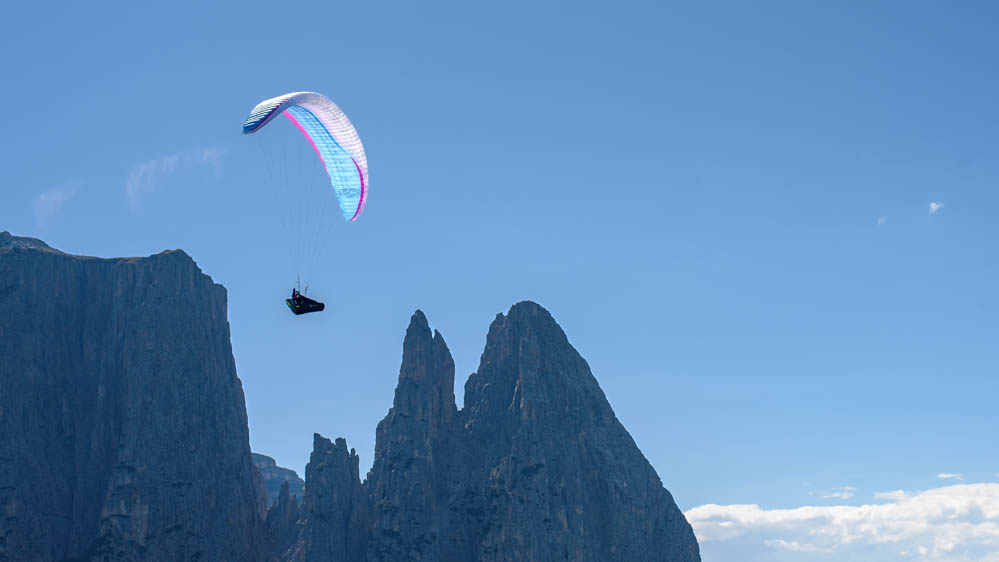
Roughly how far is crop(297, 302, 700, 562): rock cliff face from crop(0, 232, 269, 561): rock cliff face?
16710mm

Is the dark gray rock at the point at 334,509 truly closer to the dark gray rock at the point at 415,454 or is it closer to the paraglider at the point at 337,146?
the dark gray rock at the point at 415,454

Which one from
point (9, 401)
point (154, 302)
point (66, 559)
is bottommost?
point (66, 559)

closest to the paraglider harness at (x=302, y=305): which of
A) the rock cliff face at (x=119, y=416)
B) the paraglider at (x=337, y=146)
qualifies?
the paraglider at (x=337, y=146)

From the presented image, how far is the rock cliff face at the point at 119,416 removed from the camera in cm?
15012

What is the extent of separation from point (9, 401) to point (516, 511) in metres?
74.5

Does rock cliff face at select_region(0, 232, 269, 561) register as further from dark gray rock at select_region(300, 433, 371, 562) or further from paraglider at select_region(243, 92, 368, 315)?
paraglider at select_region(243, 92, 368, 315)

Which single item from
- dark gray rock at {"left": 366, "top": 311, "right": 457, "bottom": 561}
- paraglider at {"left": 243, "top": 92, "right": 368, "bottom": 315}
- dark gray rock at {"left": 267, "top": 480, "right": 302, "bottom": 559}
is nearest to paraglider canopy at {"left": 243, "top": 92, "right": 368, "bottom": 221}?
paraglider at {"left": 243, "top": 92, "right": 368, "bottom": 315}

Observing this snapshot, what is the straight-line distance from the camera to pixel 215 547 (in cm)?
15225

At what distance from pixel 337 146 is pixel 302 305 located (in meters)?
14.8

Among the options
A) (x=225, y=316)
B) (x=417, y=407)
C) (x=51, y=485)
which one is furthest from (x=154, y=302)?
(x=417, y=407)

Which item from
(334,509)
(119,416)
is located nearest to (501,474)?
(334,509)

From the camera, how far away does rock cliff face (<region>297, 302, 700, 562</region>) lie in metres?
164

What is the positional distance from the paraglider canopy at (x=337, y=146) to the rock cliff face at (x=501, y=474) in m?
80.4

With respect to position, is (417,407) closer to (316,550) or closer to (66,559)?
(316,550)
